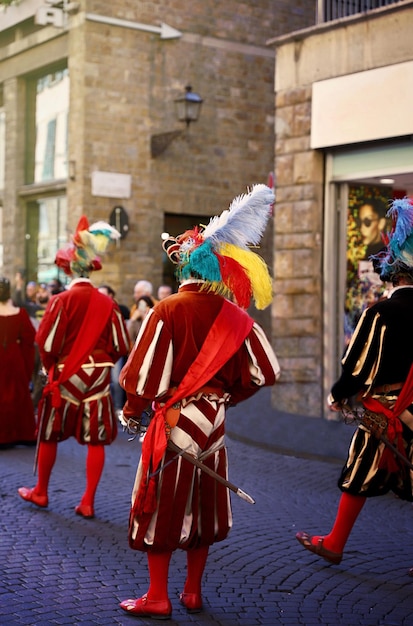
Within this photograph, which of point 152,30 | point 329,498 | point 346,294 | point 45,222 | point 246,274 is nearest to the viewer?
point 246,274

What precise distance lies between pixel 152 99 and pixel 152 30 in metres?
1.27

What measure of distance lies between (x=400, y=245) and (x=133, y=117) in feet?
47.7

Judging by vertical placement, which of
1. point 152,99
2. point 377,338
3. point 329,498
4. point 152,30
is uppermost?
point 152,30

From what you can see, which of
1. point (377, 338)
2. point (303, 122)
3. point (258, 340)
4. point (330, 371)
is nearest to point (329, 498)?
point (377, 338)

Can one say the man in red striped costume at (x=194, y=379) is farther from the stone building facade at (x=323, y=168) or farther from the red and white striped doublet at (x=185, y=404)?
the stone building facade at (x=323, y=168)

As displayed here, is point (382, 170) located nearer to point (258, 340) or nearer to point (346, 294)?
point (346, 294)

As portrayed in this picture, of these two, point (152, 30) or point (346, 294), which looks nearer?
point (346, 294)

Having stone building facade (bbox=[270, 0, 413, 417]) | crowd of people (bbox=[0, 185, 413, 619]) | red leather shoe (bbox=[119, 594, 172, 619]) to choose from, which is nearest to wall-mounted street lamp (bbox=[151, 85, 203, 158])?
stone building facade (bbox=[270, 0, 413, 417])

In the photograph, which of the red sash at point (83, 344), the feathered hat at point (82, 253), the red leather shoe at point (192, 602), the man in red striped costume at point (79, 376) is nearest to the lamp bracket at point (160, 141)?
the feathered hat at point (82, 253)

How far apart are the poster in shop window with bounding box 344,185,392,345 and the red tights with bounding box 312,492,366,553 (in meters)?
6.78

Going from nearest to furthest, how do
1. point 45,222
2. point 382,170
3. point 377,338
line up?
point 377,338
point 382,170
point 45,222

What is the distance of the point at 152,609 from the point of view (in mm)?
5094

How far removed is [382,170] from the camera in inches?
482

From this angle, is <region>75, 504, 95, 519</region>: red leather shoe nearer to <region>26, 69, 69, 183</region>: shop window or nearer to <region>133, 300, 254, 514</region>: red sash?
<region>133, 300, 254, 514</region>: red sash
